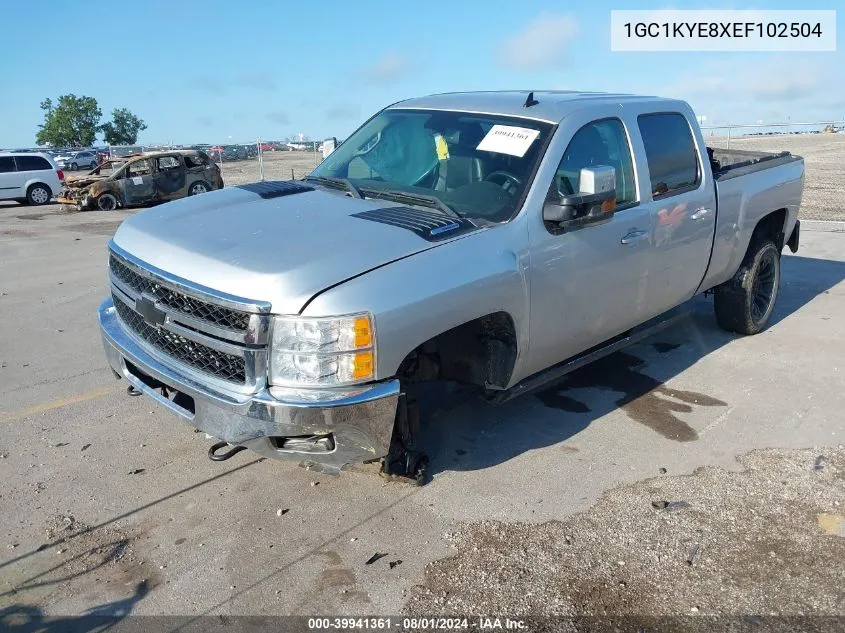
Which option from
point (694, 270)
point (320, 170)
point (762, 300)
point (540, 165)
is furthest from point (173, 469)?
point (762, 300)

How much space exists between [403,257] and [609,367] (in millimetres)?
3015

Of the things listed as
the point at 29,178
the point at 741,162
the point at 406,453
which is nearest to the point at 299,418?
the point at 406,453

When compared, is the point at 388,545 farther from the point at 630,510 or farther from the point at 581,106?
the point at 581,106

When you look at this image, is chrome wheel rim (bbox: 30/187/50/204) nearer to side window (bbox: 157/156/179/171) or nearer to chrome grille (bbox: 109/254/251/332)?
side window (bbox: 157/156/179/171)

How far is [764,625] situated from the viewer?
9.42ft

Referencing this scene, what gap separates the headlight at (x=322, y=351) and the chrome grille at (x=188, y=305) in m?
0.20

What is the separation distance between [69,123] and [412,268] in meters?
99.1

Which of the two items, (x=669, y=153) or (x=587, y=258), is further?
(x=669, y=153)

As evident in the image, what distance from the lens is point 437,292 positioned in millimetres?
3318

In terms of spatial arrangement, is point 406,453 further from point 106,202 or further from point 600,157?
point 106,202

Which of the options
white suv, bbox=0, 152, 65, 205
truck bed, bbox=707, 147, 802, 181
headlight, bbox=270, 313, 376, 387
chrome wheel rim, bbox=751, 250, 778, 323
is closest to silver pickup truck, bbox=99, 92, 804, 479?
headlight, bbox=270, 313, 376, 387

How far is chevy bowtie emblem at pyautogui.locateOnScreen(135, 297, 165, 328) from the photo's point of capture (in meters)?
3.54

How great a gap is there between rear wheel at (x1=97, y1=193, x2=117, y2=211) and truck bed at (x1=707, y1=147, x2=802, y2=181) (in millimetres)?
17267

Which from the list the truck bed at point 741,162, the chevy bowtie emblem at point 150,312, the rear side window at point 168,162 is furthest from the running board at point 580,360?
the rear side window at point 168,162
